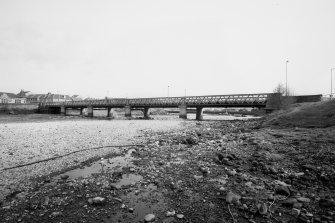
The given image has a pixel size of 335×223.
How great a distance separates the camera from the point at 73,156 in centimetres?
972

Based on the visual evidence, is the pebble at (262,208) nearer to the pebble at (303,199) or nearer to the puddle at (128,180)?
the pebble at (303,199)

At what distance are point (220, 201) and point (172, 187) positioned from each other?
1702 mm

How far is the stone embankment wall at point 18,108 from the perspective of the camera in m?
67.6

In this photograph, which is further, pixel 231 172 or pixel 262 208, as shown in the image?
pixel 231 172

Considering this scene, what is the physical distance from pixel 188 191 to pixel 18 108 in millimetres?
92111

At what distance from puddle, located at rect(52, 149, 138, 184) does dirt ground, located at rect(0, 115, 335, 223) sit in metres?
0.04

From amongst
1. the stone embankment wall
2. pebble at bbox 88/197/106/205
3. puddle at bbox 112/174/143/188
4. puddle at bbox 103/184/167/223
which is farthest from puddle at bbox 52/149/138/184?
the stone embankment wall

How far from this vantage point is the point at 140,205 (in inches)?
202

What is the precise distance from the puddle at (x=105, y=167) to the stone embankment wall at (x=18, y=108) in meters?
80.5

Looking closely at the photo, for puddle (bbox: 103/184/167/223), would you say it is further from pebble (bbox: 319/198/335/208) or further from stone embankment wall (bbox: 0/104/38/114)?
stone embankment wall (bbox: 0/104/38/114)

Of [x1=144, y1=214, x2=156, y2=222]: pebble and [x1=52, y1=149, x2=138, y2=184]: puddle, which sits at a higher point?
[x1=52, y1=149, x2=138, y2=184]: puddle

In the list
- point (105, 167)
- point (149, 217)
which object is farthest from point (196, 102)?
point (149, 217)

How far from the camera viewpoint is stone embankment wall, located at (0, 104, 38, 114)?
67550 mm

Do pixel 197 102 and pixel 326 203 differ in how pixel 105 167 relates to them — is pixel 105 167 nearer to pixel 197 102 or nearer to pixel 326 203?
pixel 326 203
